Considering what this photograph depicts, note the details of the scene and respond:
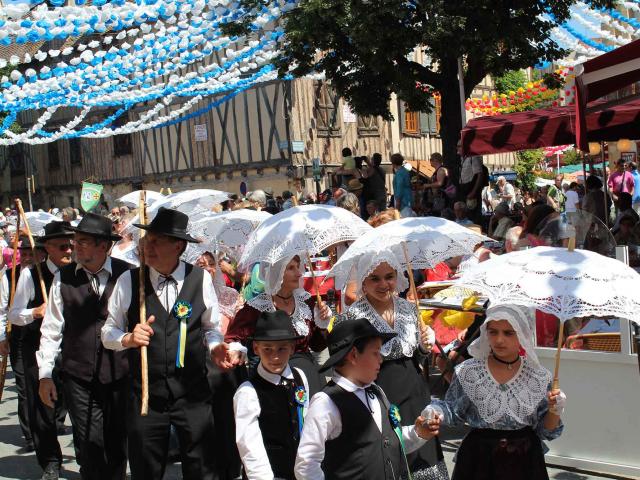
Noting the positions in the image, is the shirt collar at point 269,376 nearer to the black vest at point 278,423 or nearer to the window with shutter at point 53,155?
the black vest at point 278,423

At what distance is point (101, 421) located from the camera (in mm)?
6395

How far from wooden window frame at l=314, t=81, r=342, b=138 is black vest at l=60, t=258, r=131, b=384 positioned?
70.9ft

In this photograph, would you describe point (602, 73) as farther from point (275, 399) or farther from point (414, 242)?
point (275, 399)

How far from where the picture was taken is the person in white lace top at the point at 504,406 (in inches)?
179

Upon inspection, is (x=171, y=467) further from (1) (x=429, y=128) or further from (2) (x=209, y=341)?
(1) (x=429, y=128)

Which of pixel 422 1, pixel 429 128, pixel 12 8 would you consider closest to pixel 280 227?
pixel 12 8

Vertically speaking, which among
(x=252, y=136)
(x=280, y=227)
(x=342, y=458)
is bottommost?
(x=342, y=458)

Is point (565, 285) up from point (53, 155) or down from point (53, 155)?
down

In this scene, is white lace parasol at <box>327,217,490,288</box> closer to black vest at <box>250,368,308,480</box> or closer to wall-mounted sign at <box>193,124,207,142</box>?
black vest at <box>250,368,308,480</box>

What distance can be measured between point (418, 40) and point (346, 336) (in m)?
11.5

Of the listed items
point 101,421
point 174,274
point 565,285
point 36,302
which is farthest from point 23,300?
point 565,285

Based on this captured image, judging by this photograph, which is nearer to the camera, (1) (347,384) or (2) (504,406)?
(1) (347,384)

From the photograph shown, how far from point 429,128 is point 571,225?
908 inches

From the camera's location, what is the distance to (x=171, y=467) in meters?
7.70
